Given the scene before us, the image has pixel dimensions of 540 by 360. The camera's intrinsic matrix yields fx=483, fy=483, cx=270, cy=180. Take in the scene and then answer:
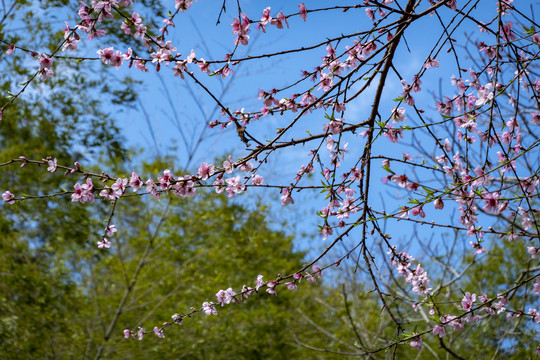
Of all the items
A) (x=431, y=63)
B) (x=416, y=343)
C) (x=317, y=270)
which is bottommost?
(x=416, y=343)

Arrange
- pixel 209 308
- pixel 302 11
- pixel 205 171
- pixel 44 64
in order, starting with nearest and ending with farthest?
pixel 205 171, pixel 302 11, pixel 44 64, pixel 209 308

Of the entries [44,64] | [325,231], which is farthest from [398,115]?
[44,64]

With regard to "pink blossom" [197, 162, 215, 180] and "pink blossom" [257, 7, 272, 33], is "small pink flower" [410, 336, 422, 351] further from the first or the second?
"pink blossom" [257, 7, 272, 33]

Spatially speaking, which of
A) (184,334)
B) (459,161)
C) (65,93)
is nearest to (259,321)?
(184,334)

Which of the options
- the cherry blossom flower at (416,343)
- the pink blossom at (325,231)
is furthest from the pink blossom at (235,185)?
the cherry blossom flower at (416,343)

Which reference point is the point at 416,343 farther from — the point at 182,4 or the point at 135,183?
the point at 182,4

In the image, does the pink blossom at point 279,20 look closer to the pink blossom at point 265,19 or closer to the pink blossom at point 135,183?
the pink blossom at point 265,19

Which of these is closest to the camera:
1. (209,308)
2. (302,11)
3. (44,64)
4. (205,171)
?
(205,171)

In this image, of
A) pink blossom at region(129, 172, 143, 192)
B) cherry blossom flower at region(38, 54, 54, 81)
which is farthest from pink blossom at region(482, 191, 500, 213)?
cherry blossom flower at region(38, 54, 54, 81)

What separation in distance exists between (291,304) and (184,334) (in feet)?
6.26

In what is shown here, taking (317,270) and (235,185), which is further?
(317,270)

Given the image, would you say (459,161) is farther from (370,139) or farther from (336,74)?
(336,74)

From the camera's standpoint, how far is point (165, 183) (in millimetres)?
1701

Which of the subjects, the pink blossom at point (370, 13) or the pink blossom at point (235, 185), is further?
the pink blossom at point (370, 13)
